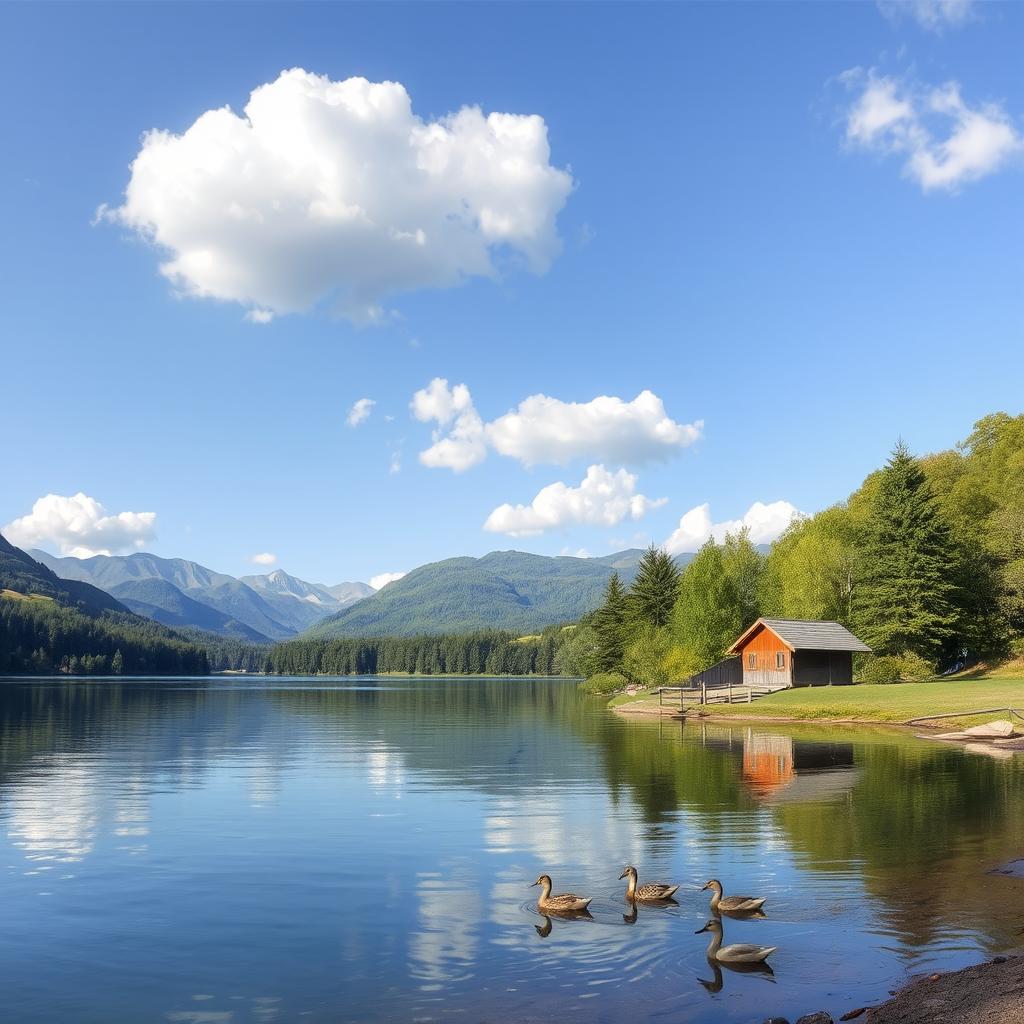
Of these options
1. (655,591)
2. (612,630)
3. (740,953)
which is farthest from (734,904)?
(612,630)

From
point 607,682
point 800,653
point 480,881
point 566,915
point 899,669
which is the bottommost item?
point 607,682

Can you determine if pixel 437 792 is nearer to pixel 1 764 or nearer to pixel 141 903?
pixel 141 903

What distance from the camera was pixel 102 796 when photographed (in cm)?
3322

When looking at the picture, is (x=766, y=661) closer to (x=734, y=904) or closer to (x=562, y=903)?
(x=734, y=904)

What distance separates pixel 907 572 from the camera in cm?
8275

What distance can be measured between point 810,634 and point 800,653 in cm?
220

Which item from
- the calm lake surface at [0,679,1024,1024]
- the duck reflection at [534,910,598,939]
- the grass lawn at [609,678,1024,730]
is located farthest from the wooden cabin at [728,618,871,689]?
→ the duck reflection at [534,910,598,939]

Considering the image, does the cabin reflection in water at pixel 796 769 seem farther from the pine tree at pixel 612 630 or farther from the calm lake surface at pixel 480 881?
the pine tree at pixel 612 630

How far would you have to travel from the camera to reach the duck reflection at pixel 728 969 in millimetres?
13672

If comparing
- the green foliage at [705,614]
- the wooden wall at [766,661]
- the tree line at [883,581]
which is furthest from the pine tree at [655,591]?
the wooden wall at [766,661]

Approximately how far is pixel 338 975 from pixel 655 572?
336 feet

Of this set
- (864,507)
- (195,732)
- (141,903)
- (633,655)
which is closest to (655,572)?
(633,655)

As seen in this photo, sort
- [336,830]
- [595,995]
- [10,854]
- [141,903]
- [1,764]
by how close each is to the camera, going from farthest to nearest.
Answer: [1,764] → [336,830] → [10,854] → [141,903] → [595,995]

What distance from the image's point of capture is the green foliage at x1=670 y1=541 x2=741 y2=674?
3807 inches
